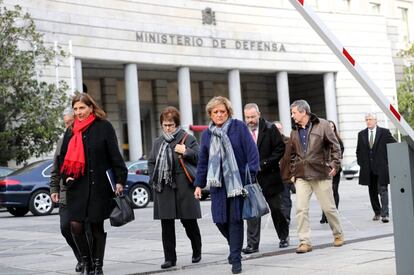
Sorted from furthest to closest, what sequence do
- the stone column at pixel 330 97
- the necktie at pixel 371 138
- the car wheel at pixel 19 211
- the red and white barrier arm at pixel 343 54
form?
1. the stone column at pixel 330 97
2. the car wheel at pixel 19 211
3. the necktie at pixel 371 138
4. the red and white barrier arm at pixel 343 54

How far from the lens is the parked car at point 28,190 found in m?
18.9

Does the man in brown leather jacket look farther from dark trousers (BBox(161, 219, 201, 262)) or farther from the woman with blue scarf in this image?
the woman with blue scarf

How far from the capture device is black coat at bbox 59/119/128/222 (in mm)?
7312

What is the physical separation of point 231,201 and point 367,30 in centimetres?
A: 4496

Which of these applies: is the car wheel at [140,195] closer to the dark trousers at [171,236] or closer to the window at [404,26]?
the dark trousers at [171,236]

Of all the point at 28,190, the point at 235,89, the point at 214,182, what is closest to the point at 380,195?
the point at 214,182

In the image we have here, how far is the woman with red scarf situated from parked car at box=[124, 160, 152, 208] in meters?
13.3

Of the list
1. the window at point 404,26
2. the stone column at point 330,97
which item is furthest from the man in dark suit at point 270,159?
the window at point 404,26

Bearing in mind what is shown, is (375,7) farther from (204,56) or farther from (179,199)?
(179,199)

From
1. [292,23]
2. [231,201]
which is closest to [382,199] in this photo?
[231,201]

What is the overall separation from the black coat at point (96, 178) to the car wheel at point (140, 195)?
13.5 m

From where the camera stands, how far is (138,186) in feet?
69.4

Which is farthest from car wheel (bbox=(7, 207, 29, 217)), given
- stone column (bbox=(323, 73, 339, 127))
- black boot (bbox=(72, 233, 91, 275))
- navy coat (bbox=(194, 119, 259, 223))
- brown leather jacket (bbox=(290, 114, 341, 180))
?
stone column (bbox=(323, 73, 339, 127))

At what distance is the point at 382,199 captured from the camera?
41.2 ft
